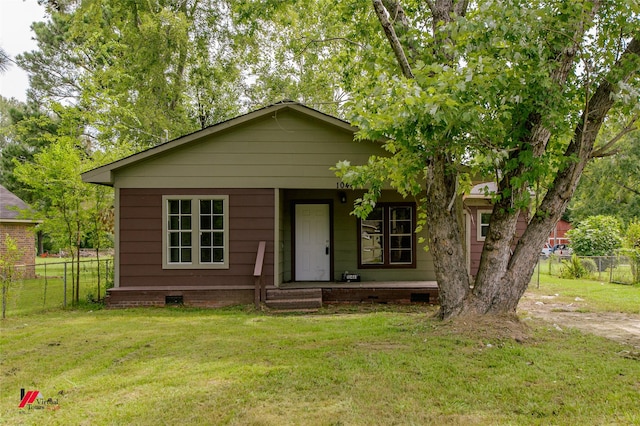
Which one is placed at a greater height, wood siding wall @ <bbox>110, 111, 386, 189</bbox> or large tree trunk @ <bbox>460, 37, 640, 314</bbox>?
wood siding wall @ <bbox>110, 111, 386, 189</bbox>

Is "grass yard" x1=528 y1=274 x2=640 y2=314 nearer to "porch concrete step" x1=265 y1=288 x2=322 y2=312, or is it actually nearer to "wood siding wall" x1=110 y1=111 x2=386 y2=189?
"porch concrete step" x1=265 y1=288 x2=322 y2=312

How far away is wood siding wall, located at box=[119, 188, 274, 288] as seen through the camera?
32.1 ft

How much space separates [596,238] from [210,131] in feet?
54.9

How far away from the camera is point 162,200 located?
9828mm

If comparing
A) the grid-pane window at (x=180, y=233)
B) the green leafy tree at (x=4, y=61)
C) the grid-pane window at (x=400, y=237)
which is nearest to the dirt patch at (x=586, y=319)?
the grid-pane window at (x=400, y=237)

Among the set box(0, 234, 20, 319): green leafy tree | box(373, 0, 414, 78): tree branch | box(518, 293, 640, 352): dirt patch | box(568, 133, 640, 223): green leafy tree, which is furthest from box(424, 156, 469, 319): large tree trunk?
box(568, 133, 640, 223): green leafy tree

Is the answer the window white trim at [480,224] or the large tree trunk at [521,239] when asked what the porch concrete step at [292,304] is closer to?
the large tree trunk at [521,239]

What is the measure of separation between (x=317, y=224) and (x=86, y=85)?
1009cm

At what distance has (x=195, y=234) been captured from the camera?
9.85m

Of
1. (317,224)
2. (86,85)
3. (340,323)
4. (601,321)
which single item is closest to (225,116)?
(86,85)

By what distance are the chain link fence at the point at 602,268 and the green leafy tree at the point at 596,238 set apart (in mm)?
2679

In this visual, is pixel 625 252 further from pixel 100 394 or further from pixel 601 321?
pixel 100 394

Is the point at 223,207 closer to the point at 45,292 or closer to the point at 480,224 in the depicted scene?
the point at 45,292

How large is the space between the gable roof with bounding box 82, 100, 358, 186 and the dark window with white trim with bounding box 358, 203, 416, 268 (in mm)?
2488
